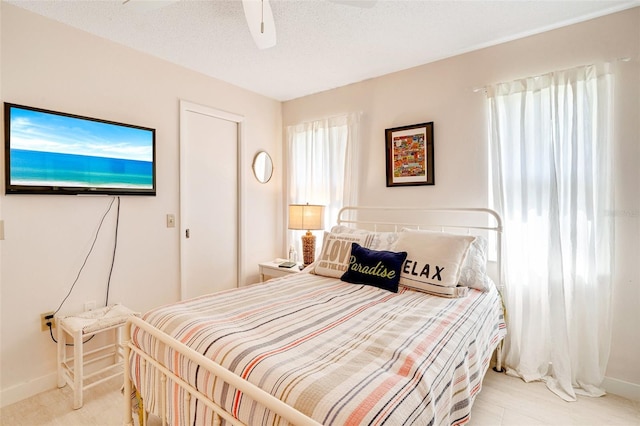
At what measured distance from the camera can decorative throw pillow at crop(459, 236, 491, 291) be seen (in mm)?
2135

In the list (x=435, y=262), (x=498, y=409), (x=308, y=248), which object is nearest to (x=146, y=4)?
(x=435, y=262)

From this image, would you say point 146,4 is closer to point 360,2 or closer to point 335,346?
point 360,2

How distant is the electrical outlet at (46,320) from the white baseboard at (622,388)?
3.66 meters

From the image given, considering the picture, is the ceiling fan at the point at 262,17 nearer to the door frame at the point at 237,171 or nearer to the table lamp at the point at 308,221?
the door frame at the point at 237,171

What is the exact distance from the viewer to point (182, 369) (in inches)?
49.1

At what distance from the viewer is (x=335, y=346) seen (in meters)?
1.29

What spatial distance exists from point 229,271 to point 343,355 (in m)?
2.43

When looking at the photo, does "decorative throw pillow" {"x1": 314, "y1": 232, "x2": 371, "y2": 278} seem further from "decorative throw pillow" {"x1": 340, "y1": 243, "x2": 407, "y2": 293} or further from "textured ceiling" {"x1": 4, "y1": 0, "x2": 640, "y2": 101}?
"textured ceiling" {"x1": 4, "y1": 0, "x2": 640, "y2": 101}

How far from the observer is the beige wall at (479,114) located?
2016 millimetres

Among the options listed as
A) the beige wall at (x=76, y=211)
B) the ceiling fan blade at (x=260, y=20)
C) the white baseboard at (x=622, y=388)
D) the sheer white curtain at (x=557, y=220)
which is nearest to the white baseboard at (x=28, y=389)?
the beige wall at (x=76, y=211)

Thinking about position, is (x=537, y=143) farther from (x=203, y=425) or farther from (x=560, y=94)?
(x=203, y=425)

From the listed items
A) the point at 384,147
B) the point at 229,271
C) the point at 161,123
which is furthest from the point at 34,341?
the point at 384,147

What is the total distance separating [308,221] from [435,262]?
4.76 feet

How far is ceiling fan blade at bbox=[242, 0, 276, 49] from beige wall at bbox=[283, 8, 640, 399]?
57.7 inches
